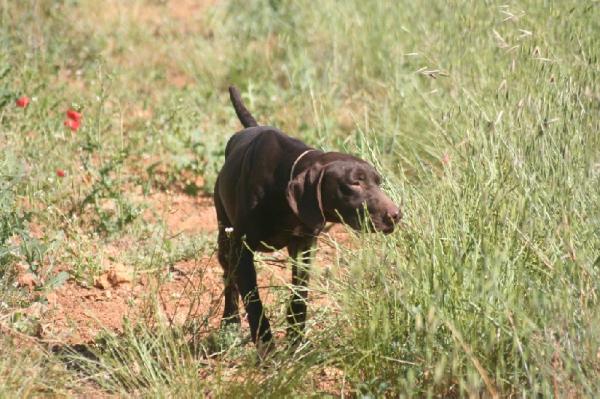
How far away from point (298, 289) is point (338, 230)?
236 centimetres

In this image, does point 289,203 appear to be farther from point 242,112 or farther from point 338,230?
point 338,230

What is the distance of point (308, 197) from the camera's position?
15.0 feet

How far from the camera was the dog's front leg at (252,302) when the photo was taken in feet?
14.7

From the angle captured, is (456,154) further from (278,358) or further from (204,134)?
(204,134)

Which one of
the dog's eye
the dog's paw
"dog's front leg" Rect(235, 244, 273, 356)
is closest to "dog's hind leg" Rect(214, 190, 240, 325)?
"dog's front leg" Rect(235, 244, 273, 356)

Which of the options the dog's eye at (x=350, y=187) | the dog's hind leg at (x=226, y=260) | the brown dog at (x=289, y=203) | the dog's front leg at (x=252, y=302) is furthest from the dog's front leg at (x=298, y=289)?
the dog's hind leg at (x=226, y=260)

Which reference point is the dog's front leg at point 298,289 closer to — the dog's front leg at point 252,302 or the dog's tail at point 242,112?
the dog's front leg at point 252,302

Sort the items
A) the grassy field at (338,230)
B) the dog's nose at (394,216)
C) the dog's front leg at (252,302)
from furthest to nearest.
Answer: the dog's front leg at (252,302), the dog's nose at (394,216), the grassy field at (338,230)

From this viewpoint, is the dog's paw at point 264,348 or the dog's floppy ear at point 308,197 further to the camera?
the dog's floppy ear at point 308,197

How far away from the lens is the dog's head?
452cm

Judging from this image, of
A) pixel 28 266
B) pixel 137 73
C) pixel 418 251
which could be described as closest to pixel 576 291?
pixel 418 251

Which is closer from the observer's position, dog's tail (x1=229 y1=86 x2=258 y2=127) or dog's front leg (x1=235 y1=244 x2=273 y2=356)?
dog's front leg (x1=235 y1=244 x2=273 y2=356)

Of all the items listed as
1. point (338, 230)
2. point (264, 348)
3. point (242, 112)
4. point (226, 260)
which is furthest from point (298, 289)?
point (338, 230)

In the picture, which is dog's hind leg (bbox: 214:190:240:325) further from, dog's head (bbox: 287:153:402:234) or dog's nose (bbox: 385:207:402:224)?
dog's nose (bbox: 385:207:402:224)
